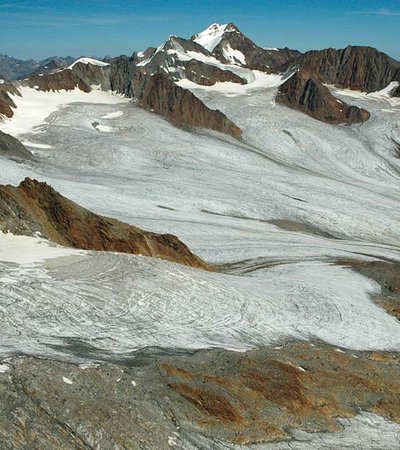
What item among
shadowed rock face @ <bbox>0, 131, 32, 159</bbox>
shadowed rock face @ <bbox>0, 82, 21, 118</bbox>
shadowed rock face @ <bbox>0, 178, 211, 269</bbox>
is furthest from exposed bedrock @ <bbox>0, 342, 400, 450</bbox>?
shadowed rock face @ <bbox>0, 82, 21, 118</bbox>

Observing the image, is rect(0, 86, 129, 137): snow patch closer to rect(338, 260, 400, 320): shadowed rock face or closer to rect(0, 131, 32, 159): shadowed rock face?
rect(0, 131, 32, 159): shadowed rock face

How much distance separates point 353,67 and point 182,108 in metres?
62.9

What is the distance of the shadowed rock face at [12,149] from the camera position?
5844cm

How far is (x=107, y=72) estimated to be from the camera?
107125 mm

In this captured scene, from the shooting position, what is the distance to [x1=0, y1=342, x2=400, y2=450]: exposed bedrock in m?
10.9

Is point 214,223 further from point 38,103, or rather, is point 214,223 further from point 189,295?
point 38,103

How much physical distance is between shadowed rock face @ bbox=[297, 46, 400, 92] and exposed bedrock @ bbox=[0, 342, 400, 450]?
12227cm

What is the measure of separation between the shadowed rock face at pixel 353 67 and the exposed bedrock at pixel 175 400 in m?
122

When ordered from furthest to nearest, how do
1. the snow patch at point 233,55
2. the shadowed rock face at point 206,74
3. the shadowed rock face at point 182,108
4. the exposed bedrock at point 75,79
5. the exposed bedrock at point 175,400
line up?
the snow patch at point 233,55 < the shadowed rock face at point 206,74 < the exposed bedrock at point 75,79 < the shadowed rock face at point 182,108 < the exposed bedrock at point 175,400

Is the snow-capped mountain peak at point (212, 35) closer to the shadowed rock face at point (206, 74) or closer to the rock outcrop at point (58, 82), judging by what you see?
the shadowed rock face at point (206, 74)

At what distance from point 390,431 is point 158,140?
2553 inches

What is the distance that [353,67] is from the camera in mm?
136375

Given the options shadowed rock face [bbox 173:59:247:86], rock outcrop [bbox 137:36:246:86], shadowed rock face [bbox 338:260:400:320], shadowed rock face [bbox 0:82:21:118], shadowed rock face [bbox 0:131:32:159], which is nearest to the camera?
shadowed rock face [bbox 338:260:400:320]

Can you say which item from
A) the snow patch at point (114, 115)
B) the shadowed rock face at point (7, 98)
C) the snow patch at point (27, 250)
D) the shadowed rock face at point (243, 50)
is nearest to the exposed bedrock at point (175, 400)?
the snow patch at point (27, 250)
